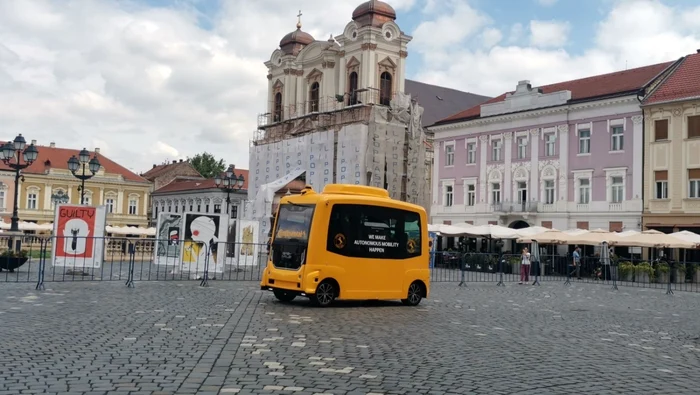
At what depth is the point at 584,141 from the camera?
149 feet

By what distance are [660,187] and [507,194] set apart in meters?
10.4

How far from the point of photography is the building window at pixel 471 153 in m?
52.1

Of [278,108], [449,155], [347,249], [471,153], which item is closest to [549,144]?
[471,153]

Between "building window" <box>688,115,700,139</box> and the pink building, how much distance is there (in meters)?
2.69

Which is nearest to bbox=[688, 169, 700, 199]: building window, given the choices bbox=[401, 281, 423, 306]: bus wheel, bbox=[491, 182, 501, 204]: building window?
bbox=[491, 182, 501, 204]: building window

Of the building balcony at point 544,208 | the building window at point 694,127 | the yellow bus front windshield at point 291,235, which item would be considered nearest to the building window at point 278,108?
the building balcony at point 544,208

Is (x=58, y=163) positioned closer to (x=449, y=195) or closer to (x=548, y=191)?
(x=449, y=195)

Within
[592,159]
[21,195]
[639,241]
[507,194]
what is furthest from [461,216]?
[21,195]

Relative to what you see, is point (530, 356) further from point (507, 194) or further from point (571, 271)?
point (507, 194)

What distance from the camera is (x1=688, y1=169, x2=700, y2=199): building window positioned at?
40328 mm

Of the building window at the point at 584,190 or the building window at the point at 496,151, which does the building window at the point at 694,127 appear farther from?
the building window at the point at 496,151

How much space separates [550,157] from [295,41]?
2859 cm

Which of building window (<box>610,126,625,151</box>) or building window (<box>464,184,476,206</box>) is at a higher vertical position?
building window (<box>610,126,625,151</box>)

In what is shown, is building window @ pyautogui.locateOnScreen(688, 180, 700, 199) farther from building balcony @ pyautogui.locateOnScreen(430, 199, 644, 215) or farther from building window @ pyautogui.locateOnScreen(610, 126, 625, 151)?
building window @ pyautogui.locateOnScreen(610, 126, 625, 151)
